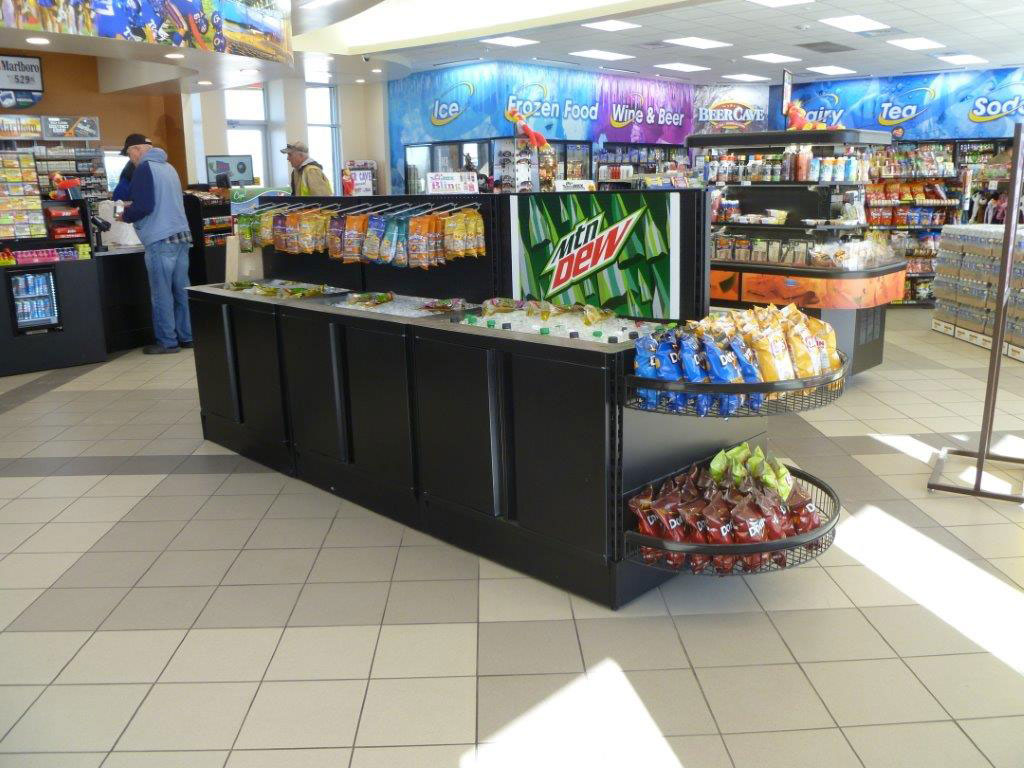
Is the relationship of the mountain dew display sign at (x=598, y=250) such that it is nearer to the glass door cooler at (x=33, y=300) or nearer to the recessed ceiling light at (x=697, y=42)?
the glass door cooler at (x=33, y=300)

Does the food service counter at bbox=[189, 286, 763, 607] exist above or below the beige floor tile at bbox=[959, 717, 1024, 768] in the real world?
above

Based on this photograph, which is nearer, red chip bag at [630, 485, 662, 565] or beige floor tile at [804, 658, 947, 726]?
beige floor tile at [804, 658, 947, 726]

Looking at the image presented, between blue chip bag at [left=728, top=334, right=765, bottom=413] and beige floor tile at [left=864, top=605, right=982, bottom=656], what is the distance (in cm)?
93

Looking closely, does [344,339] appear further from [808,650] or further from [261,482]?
[808,650]

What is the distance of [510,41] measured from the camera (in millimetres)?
11164

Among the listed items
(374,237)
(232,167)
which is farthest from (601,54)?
(374,237)

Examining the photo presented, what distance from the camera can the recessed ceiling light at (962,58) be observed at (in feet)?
39.3

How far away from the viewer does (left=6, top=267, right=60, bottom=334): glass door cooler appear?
7.39 meters

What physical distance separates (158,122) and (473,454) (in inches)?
447

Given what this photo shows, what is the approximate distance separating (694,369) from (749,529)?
0.63 m

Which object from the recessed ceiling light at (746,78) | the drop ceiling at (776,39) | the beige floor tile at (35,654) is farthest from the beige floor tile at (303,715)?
the recessed ceiling light at (746,78)

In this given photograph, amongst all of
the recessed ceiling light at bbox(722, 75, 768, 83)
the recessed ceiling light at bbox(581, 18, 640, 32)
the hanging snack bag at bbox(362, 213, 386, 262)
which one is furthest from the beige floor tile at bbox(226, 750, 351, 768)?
the recessed ceiling light at bbox(722, 75, 768, 83)

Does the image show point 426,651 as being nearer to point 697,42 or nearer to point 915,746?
point 915,746

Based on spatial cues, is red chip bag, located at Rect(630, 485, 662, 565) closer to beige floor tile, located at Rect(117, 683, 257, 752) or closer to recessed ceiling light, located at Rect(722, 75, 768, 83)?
beige floor tile, located at Rect(117, 683, 257, 752)
